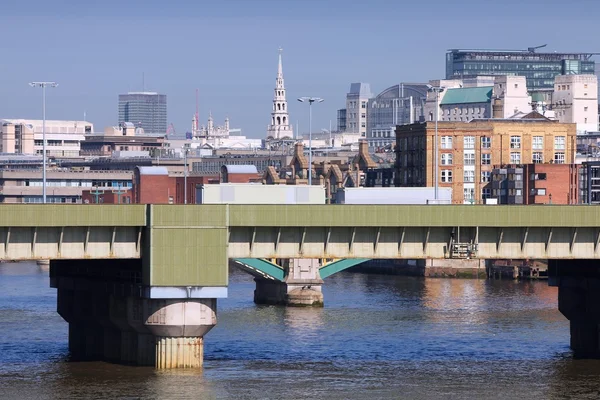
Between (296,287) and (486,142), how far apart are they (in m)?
70.9

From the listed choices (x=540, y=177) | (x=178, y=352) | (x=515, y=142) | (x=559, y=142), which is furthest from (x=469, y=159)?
(x=178, y=352)

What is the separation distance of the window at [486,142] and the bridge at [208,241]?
115 m

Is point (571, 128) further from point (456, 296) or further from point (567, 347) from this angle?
point (567, 347)

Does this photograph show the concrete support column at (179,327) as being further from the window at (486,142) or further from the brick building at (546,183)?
the window at (486,142)

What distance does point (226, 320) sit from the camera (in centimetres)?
11088

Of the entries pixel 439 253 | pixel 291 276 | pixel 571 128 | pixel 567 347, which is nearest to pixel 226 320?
pixel 291 276

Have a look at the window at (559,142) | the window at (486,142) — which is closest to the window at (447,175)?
the window at (486,142)

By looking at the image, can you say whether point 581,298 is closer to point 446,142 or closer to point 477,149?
point 446,142

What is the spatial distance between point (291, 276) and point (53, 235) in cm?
5606

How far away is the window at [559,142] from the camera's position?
648 ft

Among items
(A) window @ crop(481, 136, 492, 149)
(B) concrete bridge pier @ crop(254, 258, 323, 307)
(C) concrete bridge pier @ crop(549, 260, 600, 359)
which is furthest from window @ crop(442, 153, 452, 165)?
(C) concrete bridge pier @ crop(549, 260, 600, 359)

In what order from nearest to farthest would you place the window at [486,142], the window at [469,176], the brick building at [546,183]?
the brick building at [546,183] → the window at [469,176] → the window at [486,142]

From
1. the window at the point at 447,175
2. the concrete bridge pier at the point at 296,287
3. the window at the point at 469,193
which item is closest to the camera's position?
the concrete bridge pier at the point at 296,287

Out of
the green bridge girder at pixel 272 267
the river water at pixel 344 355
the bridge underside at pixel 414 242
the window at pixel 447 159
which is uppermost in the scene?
the window at pixel 447 159
